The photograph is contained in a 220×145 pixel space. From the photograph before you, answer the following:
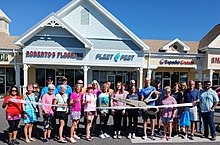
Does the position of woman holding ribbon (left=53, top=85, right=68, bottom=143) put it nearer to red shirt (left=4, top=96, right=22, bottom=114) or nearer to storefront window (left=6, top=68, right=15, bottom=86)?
red shirt (left=4, top=96, right=22, bottom=114)

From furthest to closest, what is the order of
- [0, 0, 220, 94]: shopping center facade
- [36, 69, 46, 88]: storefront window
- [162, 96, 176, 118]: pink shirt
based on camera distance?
[36, 69, 46, 88]: storefront window
[0, 0, 220, 94]: shopping center facade
[162, 96, 176, 118]: pink shirt

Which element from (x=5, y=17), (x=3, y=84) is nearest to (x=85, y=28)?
(x=3, y=84)

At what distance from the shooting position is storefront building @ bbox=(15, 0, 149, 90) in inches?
A: 611

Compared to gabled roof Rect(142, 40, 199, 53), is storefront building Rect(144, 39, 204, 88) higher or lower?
lower

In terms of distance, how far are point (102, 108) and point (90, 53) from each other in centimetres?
1120

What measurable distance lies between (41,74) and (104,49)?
6911 mm

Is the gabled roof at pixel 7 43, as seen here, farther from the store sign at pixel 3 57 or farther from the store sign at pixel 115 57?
the store sign at pixel 115 57

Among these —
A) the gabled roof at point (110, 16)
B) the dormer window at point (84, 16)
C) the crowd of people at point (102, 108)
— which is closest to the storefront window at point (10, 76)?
the gabled roof at point (110, 16)

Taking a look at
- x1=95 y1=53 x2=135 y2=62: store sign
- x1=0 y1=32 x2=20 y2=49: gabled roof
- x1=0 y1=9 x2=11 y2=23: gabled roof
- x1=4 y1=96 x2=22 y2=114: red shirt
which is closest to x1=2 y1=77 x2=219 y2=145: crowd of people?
x1=4 y1=96 x2=22 y2=114: red shirt

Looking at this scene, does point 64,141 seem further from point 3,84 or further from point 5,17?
point 5,17

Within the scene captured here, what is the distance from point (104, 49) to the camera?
16500mm

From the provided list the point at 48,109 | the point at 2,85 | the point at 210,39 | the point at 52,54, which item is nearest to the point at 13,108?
the point at 48,109

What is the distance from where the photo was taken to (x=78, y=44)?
637 inches

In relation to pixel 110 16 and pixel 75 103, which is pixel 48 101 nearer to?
pixel 75 103
